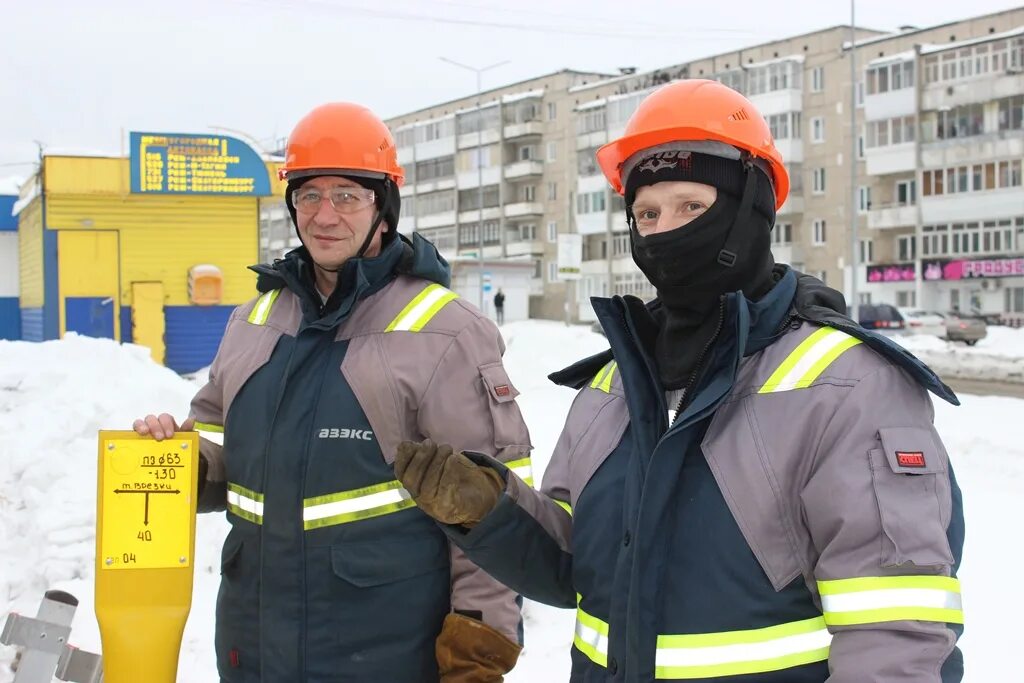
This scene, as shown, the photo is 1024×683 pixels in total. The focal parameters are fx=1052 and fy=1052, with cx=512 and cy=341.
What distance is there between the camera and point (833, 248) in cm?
5253

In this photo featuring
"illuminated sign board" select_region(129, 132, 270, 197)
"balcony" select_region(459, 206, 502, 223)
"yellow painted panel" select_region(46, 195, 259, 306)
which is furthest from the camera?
"balcony" select_region(459, 206, 502, 223)

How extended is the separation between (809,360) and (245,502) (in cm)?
174

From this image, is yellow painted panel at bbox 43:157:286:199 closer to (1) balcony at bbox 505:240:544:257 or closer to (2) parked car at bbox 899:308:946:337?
(2) parked car at bbox 899:308:946:337

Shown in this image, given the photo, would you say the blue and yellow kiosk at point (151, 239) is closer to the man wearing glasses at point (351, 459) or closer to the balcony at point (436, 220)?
the man wearing glasses at point (351, 459)

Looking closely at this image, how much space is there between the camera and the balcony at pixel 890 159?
1874 inches

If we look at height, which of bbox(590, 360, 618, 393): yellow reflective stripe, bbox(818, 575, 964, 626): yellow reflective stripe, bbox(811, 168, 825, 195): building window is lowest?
bbox(818, 575, 964, 626): yellow reflective stripe

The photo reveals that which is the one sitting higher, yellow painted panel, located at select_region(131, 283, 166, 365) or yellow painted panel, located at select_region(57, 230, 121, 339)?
yellow painted panel, located at select_region(57, 230, 121, 339)

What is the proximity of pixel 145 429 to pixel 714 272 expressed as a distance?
5.68 feet

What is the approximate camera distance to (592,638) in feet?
6.90

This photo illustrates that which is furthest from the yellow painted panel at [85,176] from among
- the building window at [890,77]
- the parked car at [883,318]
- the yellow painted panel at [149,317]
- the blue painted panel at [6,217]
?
the building window at [890,77]

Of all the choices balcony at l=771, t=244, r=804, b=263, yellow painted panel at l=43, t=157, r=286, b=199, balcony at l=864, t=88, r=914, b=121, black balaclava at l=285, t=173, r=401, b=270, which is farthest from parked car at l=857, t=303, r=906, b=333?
black balaclava at l=285, t=173, r=401, b=270

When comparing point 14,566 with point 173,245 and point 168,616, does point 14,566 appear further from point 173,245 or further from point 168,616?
point 173,245

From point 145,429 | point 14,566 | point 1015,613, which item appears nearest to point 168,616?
point 145,429

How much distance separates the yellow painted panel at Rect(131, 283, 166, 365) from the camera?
17375mm
